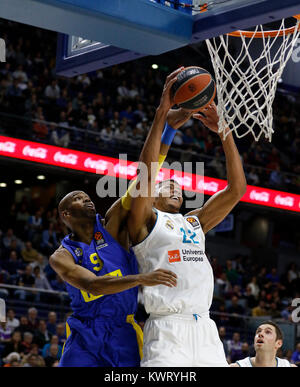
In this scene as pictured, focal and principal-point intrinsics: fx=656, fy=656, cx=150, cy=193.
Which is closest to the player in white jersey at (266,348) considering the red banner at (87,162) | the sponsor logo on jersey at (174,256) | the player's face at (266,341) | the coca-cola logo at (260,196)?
the player's face at (266,341)

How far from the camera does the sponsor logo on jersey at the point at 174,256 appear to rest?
10.8 feet

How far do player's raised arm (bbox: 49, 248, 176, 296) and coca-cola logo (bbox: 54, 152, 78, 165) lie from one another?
25.4ft

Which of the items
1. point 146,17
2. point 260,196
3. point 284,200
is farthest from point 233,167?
point 284,200

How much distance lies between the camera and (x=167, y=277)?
2.96 m

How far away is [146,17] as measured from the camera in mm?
3438

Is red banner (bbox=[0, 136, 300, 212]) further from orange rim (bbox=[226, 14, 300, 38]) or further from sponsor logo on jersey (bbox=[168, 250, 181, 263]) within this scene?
sponsor logo on jersey (bbox=[168, 250, 181, 263])

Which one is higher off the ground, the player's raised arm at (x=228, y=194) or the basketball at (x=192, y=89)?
the basketball at (x=192, y=89)

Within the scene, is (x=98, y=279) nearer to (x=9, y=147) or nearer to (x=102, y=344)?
(x=102, y=344)

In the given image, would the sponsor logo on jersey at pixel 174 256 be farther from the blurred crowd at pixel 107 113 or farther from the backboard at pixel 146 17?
the blurred crowd at pixel 107 113

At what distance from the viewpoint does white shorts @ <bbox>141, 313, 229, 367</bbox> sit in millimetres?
3150

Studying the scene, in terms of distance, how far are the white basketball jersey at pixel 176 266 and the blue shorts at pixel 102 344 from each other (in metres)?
0.18

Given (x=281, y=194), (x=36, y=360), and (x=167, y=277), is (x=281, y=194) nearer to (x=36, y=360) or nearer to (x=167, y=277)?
(x=36, y=360)

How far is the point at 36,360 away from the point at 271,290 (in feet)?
22.9

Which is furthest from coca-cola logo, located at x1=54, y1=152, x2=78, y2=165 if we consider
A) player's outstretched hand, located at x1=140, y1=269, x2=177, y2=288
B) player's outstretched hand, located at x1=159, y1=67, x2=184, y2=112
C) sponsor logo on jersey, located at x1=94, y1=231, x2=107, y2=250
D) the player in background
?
player's outstretched hand, located at x1=140, y1=269, x2=177, y2=288
